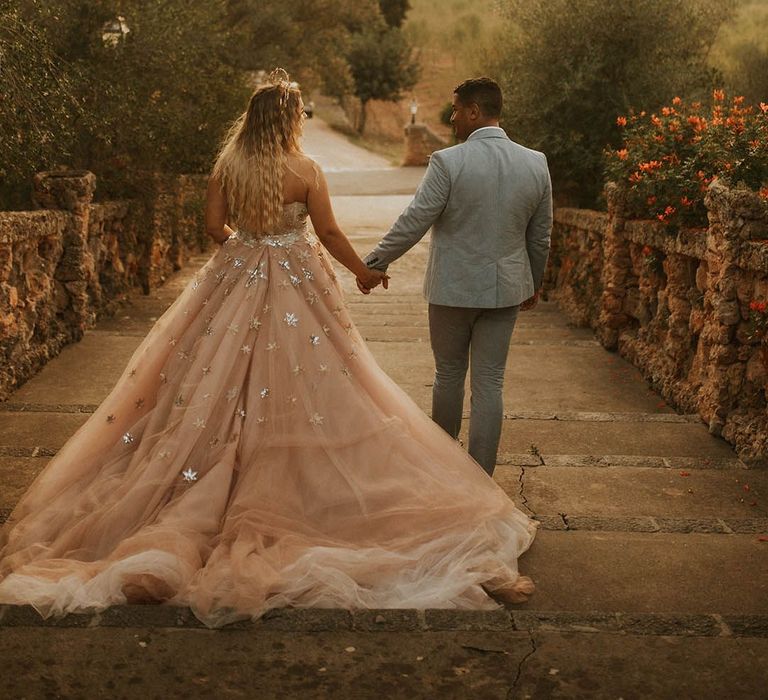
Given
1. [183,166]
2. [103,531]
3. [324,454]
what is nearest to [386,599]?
[324,454]

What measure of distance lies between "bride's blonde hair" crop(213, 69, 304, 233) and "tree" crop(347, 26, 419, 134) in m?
33.1

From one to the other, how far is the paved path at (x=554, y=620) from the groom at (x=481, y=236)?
62 centimetres

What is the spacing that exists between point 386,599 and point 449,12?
153ft

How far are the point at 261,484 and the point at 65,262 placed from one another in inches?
190

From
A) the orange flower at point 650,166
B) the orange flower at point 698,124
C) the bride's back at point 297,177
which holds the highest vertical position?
the orange flower at point 698,124

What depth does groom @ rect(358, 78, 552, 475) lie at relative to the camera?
14.5ft

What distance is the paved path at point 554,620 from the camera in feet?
9.98

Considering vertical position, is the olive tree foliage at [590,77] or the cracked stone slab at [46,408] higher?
the olive tree foliage at [590,77]

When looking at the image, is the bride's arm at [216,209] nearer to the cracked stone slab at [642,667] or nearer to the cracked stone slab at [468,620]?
the cracked stone slab at [468,620]

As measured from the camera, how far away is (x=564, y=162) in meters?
11.5

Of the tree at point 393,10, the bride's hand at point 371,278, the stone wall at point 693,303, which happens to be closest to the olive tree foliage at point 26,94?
the bride's hand at point 371,278

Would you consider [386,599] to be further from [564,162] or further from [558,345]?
[564,162]

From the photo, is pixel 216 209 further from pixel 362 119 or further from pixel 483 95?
pixel 362 119

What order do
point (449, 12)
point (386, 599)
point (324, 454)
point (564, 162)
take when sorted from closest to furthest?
1. point (386, 599)
2. point (324, 454)
3. point (564, 162)
4. point (449, 12)
